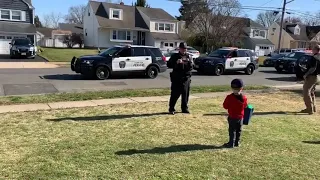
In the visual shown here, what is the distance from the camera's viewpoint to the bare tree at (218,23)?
153 ft

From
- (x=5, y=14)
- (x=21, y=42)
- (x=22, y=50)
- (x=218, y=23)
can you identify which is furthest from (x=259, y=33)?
(x=22, y=50)

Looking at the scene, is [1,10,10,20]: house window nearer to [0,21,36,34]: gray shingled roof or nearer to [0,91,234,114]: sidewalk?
[0,21,36,34]: gray shingled roof

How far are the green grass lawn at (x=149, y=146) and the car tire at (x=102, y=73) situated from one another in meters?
7.42

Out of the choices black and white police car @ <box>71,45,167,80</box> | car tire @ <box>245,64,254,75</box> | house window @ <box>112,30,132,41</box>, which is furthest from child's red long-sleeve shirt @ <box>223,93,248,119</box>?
house window @ <box>112,30,132,41</box>

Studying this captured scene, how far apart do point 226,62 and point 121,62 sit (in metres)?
7.37

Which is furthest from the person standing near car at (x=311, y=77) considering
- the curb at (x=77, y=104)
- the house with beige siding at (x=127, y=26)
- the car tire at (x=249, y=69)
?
the house with beige siding at (x=127, y=26)

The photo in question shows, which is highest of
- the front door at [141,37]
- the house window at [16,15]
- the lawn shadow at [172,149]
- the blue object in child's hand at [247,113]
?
the house window at [16,15]

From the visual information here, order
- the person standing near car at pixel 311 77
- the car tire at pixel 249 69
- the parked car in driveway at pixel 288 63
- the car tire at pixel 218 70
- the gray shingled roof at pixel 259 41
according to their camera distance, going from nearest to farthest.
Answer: the person standing near car at pixel 311 77 < the car tire at pixel 218 70 < the car tire at pixel 249 69 < the parked car in driveway at pixel 288 63 < the gray shingled roof at pixel 259 41

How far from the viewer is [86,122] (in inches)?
273

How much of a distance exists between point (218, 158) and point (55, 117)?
3897 millimetres

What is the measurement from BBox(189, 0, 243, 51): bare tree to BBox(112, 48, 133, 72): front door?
31613 mm

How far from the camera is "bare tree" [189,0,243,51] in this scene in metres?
46.6

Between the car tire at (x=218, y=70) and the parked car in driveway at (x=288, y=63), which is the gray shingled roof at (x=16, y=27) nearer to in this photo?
the car tire at (x=218, y=70)

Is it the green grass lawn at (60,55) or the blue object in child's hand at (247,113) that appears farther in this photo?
the green grass lawn at (60,55)
